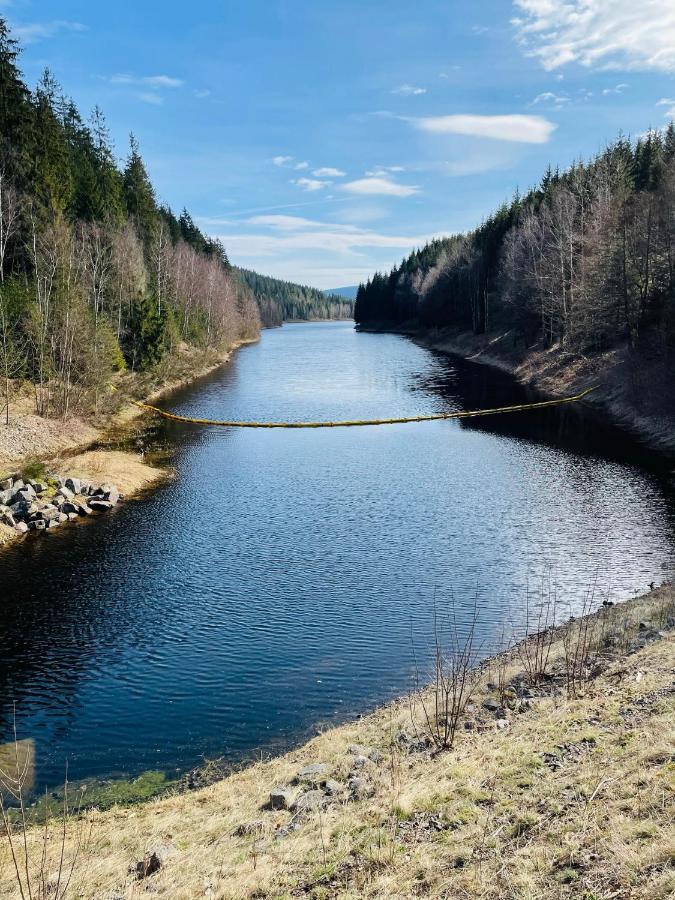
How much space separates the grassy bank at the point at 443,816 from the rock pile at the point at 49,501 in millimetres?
20770

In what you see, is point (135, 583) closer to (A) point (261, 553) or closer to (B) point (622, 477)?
(A) point (261, 553)

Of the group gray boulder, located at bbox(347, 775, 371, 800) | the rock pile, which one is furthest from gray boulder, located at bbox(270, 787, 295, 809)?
the rock pile

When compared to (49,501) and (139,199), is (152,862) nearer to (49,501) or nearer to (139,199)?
(49,501)

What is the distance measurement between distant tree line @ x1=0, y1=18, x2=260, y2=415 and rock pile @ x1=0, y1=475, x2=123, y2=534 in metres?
10.6

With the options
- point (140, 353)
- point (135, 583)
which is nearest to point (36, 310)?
point (140, 353)

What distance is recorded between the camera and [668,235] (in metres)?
49.4

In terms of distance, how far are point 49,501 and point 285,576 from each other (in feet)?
48.7

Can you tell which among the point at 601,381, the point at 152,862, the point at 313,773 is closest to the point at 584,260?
the point at 601,381

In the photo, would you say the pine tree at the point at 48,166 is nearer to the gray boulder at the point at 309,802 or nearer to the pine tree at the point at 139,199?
the pine tree at the point at 139,199

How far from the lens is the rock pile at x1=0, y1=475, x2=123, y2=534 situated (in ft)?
101

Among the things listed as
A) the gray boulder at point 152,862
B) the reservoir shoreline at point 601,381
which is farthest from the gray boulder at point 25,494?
the reservoir shoreline at point 601,381

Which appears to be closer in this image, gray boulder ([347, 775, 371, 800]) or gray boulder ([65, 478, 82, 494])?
gray boulder ([347, 775, 371, 800])

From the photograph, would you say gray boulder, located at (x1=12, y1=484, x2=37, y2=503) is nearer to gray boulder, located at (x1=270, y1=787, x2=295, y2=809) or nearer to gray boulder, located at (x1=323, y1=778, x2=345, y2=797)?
gray boulder, located at (x1=270, y1=787, x2=295, y2=809)

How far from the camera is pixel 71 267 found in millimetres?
52062
